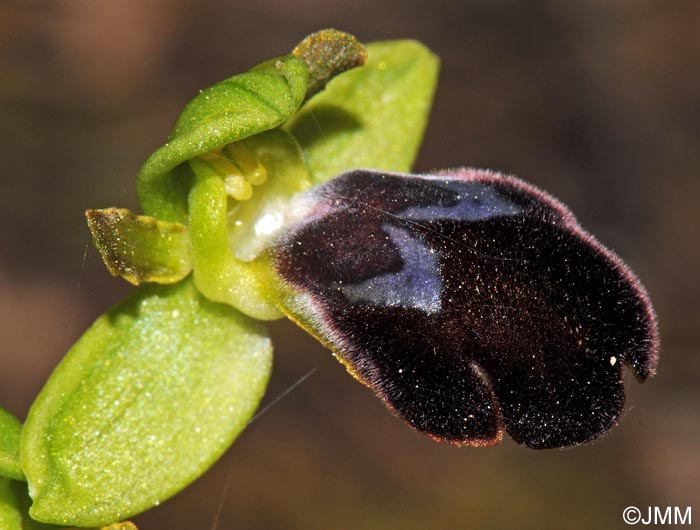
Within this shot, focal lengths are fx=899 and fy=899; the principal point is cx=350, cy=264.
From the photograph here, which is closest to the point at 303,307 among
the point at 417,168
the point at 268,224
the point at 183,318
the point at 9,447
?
the point at 268,224

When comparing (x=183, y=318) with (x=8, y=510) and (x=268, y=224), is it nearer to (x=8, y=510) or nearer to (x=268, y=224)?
(x=268, y=224)

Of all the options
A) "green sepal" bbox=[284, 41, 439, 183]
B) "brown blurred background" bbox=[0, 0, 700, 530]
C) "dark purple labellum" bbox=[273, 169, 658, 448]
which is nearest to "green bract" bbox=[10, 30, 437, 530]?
"green sepal" bbox=[284, 41, 439, 183]

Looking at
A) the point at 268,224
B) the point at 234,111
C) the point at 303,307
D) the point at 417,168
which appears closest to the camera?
the point at 234,111

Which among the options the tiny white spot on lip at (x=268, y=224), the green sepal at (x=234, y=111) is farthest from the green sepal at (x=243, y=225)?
the green sepal at (x=234, y=111)

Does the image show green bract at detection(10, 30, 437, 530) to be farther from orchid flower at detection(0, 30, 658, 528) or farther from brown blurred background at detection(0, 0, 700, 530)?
brown blurred background at detection(0, 0, 700, 530)

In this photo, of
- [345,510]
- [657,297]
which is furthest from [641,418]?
[345,510]

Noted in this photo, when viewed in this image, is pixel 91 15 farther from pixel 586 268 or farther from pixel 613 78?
pixel 586 268

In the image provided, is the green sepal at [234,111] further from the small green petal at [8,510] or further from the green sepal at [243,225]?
the small green petal at [8,510]
